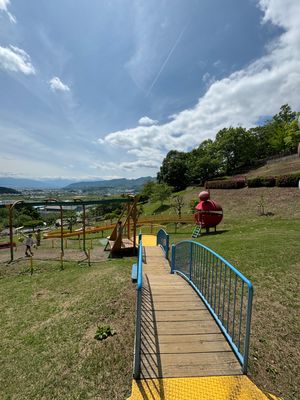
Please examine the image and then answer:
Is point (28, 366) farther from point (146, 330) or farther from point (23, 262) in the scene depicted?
point (23, 262)

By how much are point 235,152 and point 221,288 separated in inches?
2145

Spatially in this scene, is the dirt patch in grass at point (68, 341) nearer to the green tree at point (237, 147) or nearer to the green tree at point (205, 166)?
the green tree at point (205, 166)

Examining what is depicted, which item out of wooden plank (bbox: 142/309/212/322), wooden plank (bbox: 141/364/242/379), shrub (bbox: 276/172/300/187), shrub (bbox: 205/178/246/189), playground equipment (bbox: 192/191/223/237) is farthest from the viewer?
shrub (bbox: 205/178/246/189)

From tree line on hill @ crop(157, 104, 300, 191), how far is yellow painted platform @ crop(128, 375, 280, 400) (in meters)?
51.2

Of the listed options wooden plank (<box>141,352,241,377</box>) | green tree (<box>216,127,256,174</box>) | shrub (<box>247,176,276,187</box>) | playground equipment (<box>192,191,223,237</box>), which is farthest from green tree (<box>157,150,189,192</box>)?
wooden plank (<box>141,352,241,377</box>)

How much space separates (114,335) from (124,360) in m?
0.65

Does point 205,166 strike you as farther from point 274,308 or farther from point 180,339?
point 180,339

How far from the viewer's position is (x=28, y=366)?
3762mm

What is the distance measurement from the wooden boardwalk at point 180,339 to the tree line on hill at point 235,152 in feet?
163

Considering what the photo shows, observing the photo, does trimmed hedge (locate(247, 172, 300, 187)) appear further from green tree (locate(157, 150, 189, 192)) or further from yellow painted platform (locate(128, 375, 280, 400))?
green tree (locate(157, 150, 189, 192))

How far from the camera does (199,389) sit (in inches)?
114

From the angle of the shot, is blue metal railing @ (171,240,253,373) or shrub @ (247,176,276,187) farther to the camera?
shrub @ (247,176,276,187)

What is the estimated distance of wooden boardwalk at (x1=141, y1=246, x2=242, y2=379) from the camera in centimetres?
322

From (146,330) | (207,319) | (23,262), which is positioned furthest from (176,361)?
(23,262)
